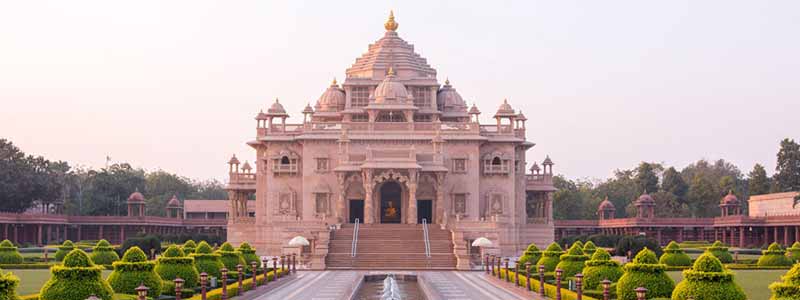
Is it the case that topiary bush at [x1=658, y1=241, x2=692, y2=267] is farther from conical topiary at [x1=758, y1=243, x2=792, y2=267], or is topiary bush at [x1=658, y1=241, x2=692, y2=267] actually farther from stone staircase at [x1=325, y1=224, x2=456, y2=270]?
stone staircase at [x1=325, y1=224, x2=456, y2=270]

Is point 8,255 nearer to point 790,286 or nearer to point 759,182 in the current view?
point 790,286

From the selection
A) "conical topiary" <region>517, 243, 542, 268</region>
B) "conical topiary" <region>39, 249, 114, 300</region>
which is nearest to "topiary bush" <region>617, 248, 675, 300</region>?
"conical topiary" <region>39, 249, 114, 300</region>

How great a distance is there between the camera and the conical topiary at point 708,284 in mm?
22953

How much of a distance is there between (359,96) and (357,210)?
8.82 meters

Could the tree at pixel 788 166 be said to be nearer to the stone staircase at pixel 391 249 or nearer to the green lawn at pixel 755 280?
the stone staircase at pixel 391 249

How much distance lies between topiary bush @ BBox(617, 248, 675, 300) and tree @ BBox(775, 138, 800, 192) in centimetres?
5857

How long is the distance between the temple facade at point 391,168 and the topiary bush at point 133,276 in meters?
32.0

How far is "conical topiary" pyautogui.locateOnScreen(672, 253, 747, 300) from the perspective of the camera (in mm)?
22953

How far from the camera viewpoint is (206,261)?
121ft

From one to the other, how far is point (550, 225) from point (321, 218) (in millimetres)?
14485

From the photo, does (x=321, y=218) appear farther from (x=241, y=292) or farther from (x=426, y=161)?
(x=241, y=292)

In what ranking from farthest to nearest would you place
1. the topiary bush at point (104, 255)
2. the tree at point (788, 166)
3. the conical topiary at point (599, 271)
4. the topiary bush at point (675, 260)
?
the tree at point (788, 166) < the topiary bush at point (104, 255) < the topiary bush at point (675, 260) < the conical topiary at point (599, 271)

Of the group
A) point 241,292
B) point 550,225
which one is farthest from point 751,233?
point 241,292

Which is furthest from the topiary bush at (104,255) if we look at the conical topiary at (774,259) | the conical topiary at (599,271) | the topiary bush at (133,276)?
the conical topiary at (774,259)
